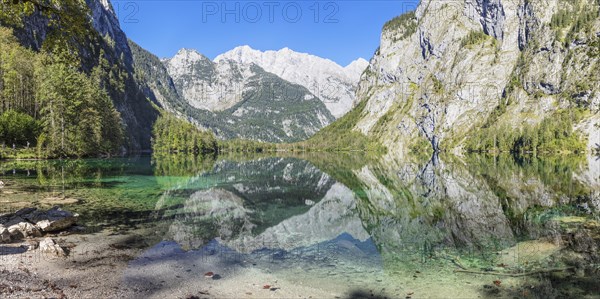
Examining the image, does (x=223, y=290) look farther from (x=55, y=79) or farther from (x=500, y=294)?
(x=55, y=79)

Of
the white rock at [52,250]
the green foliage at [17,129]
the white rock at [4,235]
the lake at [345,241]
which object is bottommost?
the lake at [345,241]

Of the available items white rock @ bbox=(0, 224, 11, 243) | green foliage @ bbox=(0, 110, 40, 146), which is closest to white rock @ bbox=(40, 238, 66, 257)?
white rock @ bbox=(0, 224, 11, 243)

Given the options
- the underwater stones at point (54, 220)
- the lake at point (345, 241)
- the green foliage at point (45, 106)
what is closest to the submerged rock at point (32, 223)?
the underwater stones at point (54, 220)

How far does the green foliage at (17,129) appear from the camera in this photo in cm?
8406

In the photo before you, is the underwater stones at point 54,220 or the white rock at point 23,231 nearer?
the white rock at point 23,231

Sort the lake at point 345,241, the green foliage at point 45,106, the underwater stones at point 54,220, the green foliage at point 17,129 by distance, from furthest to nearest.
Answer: the green foliage at point 45,106
the green foliage at point 17,129
the underwater stones at point 54,220
the lake at point 345,241

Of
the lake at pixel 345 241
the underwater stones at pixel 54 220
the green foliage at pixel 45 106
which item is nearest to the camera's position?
the lake at pixel 345 241

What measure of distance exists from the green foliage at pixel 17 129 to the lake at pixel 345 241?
54.9 m

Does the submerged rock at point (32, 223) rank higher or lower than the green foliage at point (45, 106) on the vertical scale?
lower

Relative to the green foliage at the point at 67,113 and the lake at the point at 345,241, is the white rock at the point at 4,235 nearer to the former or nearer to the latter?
the lake at the point at 345,241

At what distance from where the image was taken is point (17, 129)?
86.1m

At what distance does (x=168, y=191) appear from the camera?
45.4m

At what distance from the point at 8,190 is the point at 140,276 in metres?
32.5

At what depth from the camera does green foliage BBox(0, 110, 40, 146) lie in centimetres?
8406
